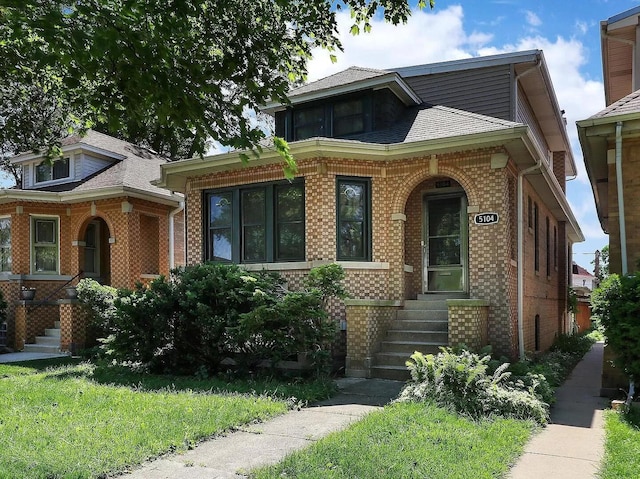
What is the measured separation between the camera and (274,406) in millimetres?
6539

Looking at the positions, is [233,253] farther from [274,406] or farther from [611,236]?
[611,236]

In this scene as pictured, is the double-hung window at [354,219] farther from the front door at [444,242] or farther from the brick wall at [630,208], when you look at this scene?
the brick wall at [630,208]

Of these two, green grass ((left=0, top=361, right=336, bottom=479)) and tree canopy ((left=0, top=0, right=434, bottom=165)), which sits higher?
tree canopy ((left=0, top=0, right=434, bottom=165))

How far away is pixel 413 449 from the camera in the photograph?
4.76 m

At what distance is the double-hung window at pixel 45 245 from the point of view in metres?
14.9

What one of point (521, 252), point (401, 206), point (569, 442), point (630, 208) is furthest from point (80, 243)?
point (569, 442)

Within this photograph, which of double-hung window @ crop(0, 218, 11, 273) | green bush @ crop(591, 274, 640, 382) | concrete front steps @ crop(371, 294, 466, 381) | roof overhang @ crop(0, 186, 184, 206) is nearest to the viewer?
green bush @ crop(591, 274, 640, 382)

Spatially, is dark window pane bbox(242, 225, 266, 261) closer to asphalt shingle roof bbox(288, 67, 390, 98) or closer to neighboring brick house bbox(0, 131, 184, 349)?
asphalt shingle roof bbox(288, 67, 390, 98)

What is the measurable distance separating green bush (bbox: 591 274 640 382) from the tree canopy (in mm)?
4249

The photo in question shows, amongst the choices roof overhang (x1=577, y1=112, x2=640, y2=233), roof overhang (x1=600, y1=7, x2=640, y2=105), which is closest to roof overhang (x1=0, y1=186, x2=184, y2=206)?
roof overhang (x1=577, y1=112, x2=640, y2=233)

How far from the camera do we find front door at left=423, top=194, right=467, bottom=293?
35.4 ft

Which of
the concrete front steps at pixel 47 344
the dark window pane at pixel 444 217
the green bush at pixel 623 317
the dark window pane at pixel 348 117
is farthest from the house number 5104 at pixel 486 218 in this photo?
the concrete front steps at pixel 47 344

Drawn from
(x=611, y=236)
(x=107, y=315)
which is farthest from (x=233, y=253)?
(x=611, y=236)

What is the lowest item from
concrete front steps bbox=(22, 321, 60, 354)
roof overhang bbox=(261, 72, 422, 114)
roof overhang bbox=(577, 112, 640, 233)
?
concrete front steps bbox=(22, 321, 60, 354)
